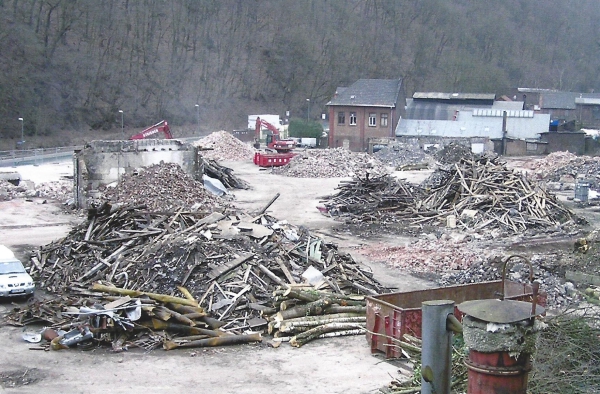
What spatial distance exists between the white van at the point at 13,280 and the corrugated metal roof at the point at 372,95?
55.1 meters

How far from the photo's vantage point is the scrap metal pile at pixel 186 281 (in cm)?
1555

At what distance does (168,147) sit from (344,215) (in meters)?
9.39

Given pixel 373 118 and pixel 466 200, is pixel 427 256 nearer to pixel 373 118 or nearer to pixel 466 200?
pixel 466 200

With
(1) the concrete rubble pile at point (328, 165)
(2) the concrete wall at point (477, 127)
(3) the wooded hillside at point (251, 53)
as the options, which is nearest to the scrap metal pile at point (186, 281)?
(1) the concrete rubble pile at point (328, 165)

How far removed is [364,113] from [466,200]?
135 ft

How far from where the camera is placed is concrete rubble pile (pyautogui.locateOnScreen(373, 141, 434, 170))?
58.1 m

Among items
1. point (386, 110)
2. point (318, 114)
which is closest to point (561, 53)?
point (318, 114)

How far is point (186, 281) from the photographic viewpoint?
57.0 feet

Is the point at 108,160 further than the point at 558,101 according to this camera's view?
No

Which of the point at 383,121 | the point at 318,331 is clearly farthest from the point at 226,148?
the point at 318,331

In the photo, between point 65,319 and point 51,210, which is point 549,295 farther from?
point 51,210

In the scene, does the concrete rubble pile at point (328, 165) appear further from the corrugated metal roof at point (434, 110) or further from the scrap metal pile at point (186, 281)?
the scrap metal pile at point (186, 281)

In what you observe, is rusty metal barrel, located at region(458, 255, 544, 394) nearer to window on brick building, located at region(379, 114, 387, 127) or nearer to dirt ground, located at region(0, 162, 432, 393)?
dirt ground, located at region(0, 162, 432, 393)

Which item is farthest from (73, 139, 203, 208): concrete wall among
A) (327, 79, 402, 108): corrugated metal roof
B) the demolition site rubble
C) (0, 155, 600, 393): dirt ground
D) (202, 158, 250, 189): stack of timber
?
(327, 79, 402, 108): corrugated metal roof
